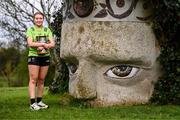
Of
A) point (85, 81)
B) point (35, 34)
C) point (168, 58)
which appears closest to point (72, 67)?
point (85, 81)

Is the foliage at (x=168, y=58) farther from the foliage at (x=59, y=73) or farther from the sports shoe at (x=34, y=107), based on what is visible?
the foliage at (x=59, y=73)

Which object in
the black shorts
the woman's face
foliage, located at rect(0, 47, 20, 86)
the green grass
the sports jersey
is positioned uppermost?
the woman's face

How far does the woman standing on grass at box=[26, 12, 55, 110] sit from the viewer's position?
1009cm

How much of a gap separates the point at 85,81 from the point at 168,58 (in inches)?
67.1

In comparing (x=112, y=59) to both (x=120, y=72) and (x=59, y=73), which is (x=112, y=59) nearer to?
(x=120, y=72)

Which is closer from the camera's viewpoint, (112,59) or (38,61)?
(38,61)

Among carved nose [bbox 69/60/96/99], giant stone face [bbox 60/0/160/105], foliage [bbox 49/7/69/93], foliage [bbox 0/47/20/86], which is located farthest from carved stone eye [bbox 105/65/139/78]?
foliage [bbox 0/47/20/86]

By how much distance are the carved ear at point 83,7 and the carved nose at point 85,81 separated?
944mm

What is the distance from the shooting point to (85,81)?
10711 mm

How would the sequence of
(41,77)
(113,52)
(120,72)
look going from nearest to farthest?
1. (41,77)
2. (113,52)
3. (120,72)

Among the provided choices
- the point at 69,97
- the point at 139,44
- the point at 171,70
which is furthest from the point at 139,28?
the point at 69,97

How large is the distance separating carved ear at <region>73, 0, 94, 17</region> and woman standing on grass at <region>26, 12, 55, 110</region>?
1.00 m

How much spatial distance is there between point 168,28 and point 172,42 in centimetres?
30

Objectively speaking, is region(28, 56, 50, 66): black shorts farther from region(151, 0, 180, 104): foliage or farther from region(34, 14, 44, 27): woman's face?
region(151, 0, 180, 104): foliage
